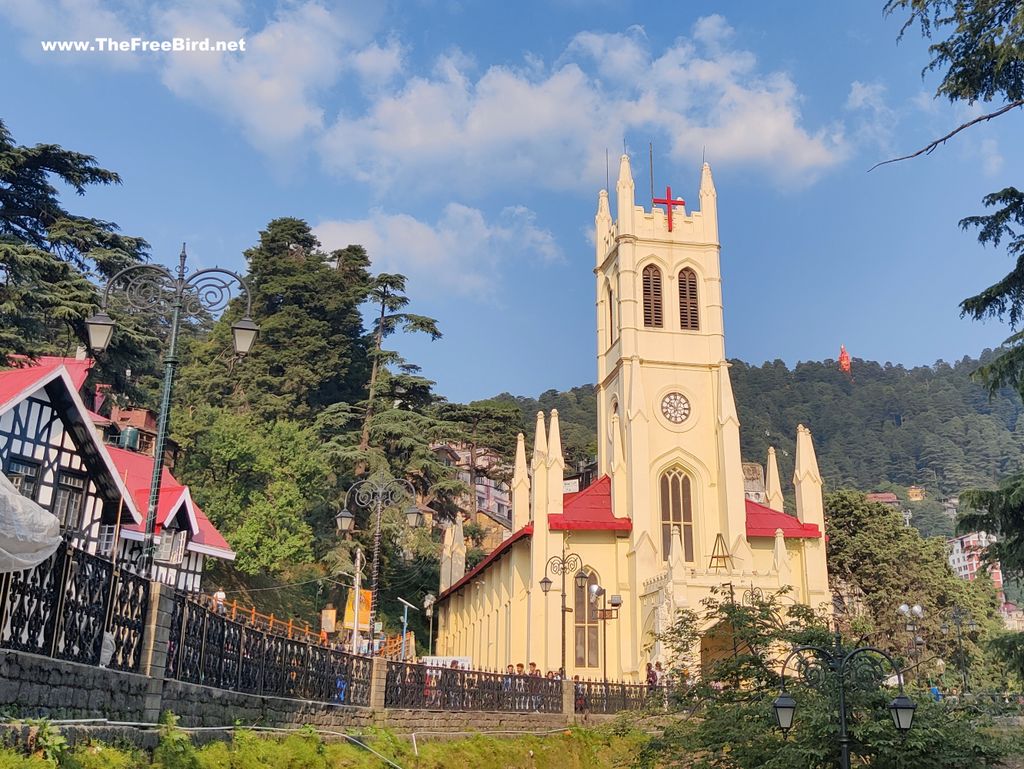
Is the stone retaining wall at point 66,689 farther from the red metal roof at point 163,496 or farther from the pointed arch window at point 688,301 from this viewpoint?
the pointed arch window at point 688,301

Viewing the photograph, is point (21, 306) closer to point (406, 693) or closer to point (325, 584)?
point (406, 693)

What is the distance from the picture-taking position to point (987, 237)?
749 inches

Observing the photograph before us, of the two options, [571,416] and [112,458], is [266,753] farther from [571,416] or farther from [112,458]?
[571,416]

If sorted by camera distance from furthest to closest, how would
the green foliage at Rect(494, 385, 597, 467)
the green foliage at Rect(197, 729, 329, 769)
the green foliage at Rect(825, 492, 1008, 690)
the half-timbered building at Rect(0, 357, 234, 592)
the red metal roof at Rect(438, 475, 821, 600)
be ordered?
1. the green foliage at Rect(494, 385, 597, 467)
2. the green foliage at Rect(825, 492, 1008, 690)
3. the red metal roof at Rect(438, 475, 821, 600)
4. the half-timbered building at Rect(0, 357, 234, 592)
5. the green foliage at Rect(197, 729, 329, 769)

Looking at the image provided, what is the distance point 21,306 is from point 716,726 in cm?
2463

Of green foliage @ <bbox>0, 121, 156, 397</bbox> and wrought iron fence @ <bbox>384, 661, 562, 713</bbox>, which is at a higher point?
green foliage @ <bbox>0, 121, 156, 397</bbox>

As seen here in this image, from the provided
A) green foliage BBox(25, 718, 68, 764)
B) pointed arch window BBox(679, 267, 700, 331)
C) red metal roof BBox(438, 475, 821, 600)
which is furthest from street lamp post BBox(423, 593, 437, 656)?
green foliage BBox(25, 718, 68, 764)

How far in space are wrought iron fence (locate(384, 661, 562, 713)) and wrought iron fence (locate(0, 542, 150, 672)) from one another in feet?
30.5

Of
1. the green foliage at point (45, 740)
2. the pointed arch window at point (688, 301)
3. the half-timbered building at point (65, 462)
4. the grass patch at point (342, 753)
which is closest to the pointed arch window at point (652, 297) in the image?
the pointed arch window at point (688, 301)

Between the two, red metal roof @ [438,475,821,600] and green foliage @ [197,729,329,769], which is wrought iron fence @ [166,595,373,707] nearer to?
green foliage @ [197,729,329,769]

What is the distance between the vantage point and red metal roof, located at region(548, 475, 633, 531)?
133 feet

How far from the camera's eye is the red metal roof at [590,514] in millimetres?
40469

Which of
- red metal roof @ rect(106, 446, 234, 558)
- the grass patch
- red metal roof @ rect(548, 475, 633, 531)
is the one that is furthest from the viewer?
red metal roof @ rect(548, 475, 633, 531)

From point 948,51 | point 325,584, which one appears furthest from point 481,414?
point 948,51
